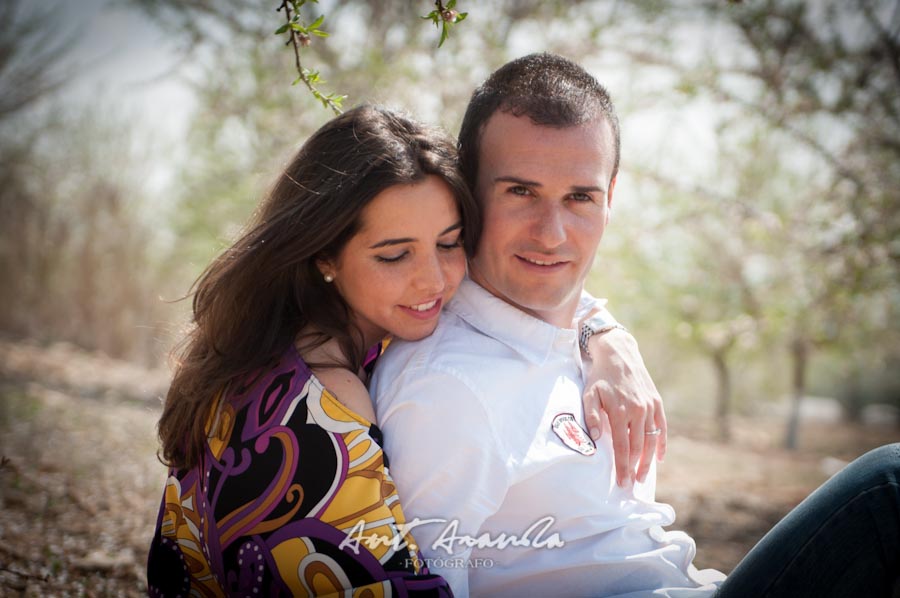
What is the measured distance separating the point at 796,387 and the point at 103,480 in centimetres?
1059

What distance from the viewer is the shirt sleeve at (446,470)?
1.82m

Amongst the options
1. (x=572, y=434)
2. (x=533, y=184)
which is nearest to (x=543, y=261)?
(x=533, y=184)

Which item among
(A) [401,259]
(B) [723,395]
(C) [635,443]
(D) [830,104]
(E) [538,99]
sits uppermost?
(D) [830,104]

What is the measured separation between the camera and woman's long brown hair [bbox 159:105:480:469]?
2172mm

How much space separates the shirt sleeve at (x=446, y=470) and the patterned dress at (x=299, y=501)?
0.19ft

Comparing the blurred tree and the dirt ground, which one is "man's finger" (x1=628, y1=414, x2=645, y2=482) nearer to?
the dirt ground

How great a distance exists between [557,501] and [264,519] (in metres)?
0.84

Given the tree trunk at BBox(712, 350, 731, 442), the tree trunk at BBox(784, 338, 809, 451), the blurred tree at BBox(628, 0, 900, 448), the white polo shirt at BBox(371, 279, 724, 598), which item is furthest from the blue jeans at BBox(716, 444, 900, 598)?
the tree trunk at BBox(712, 350, 731, 442)

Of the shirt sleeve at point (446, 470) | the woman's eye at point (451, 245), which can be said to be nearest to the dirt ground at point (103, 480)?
the shirt sleeve at point (446, 470)

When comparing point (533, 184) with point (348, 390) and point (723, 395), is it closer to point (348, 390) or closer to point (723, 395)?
point (348, 390)

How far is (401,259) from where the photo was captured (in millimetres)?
2252

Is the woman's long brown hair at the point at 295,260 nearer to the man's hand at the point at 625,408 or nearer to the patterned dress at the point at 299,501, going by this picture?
the patterned dress at the point at 299,501

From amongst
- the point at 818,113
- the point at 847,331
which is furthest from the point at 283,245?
the point at 847,331

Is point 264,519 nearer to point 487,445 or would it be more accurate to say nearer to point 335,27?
point 487,445
